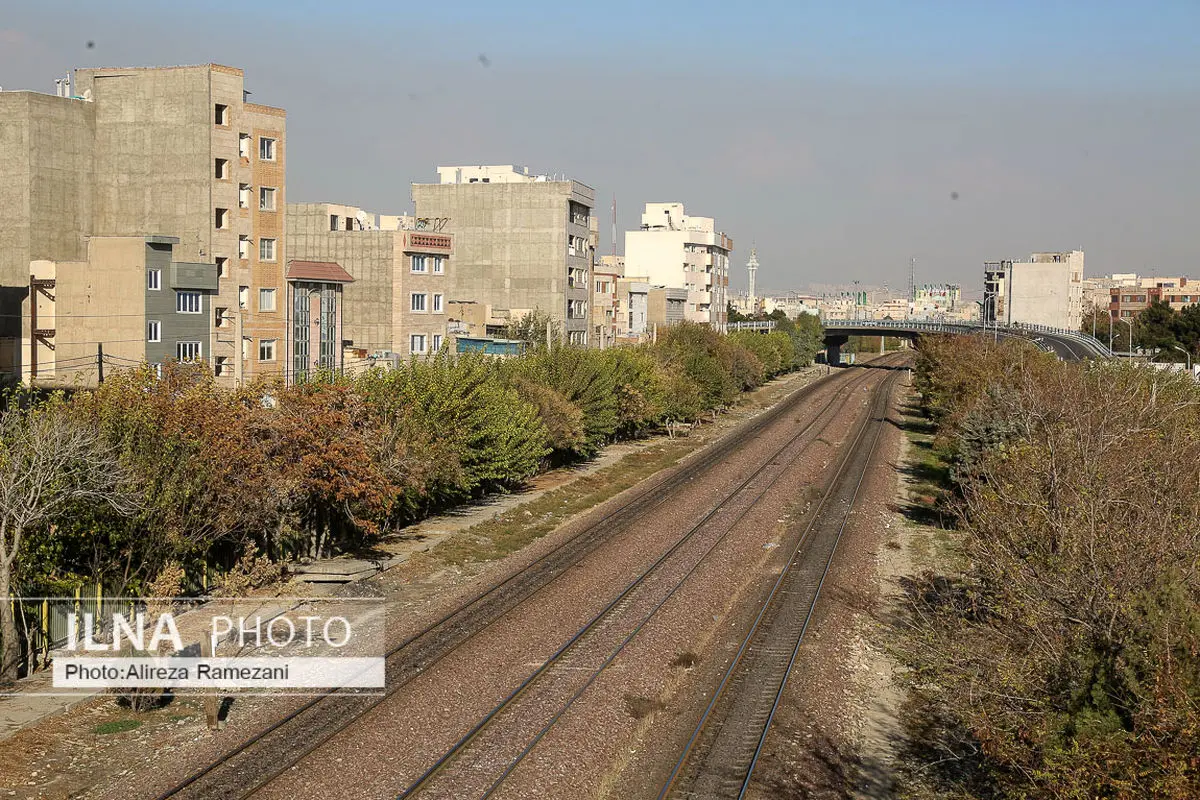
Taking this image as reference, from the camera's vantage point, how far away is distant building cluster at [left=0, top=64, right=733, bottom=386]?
4603 cm

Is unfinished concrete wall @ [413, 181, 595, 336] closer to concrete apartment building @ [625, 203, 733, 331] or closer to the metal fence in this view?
concrete apartment building @ [625, 203, 733, 331]

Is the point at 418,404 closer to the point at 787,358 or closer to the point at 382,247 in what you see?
the point at 382,247

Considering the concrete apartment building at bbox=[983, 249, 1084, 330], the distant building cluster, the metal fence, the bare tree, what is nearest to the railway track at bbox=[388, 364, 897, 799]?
the bare tree

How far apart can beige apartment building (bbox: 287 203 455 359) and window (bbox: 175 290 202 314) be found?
1264 cm

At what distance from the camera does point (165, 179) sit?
5350 centimetres

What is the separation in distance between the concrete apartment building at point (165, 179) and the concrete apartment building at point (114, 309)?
4.07 metres

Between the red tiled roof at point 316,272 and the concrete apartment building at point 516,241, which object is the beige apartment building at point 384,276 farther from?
the concrete apartment building at point 516,241

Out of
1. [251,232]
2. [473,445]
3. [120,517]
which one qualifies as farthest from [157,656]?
[251,232]

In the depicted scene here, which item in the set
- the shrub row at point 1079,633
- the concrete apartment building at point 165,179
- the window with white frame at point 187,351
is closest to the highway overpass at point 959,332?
the concrete apartment building at point 165,179

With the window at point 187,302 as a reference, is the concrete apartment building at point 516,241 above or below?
above

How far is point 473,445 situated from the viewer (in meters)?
36.8

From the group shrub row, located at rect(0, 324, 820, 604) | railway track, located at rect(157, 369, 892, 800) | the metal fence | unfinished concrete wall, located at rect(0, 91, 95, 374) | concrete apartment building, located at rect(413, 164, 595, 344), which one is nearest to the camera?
railway track, located at rect(157, 369, 892, 800)

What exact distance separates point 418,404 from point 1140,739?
2458 centimetres

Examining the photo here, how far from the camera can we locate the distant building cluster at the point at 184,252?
46031 mm
